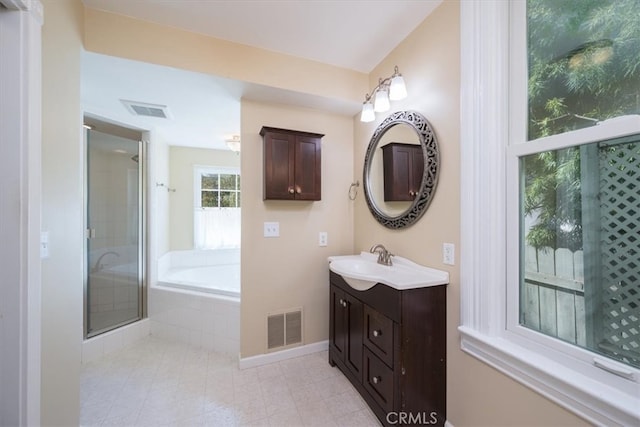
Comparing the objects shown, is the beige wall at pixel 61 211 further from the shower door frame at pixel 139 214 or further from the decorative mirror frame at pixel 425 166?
the decorative mirror frame at pixel 425 166

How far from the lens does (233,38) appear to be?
5.81 feet

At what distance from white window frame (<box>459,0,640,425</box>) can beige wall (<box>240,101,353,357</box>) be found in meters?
1.19

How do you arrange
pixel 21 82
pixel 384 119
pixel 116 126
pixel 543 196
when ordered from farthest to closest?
pixel 116 126
pixel 384 119
pixel 543 196
pixel 21 82

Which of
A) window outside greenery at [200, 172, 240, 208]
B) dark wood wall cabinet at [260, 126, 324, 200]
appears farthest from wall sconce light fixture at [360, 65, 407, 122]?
window outside greenery at [200, 172, 240, 208]

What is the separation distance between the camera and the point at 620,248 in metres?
0.89

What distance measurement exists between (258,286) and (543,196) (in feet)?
6.35

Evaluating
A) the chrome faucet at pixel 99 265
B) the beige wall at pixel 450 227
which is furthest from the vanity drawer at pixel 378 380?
the chrome faucet at pixel 99 265

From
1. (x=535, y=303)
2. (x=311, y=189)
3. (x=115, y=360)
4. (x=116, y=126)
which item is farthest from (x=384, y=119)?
(x=115, y=360)

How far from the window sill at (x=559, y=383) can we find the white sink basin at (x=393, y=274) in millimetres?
316

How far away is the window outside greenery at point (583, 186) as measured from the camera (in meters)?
0.87

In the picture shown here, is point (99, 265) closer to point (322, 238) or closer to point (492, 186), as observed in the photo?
point (322, 238)

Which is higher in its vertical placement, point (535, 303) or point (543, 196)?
point (543, 196)

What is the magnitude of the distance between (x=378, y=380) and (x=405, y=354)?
1.03ft

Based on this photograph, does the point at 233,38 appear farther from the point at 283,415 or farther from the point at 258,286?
the point at 283,415
